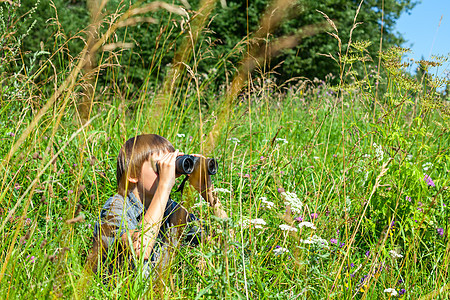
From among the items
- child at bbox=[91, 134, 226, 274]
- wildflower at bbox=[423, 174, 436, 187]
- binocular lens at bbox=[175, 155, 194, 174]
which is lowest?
child at bbox=[91, 134, 226, 274]

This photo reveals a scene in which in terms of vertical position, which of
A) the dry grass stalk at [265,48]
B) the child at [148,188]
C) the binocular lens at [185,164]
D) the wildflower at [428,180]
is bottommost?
the child at [148,188]

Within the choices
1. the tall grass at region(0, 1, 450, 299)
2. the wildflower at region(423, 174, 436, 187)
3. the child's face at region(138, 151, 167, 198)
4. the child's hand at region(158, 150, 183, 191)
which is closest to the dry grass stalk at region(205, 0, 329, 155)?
the tall grass at region(0, 1, 450, 299)

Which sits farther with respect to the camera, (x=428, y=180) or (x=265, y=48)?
(x=265, y=48)

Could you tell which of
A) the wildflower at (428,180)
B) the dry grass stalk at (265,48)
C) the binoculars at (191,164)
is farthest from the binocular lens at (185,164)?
the wildflower at (428,180)

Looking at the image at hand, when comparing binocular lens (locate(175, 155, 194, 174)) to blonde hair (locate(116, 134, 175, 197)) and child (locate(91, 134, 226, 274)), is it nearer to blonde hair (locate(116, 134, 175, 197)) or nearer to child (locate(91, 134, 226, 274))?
child (locate(91, 134, 226, 274))

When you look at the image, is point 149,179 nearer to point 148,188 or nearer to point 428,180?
point 148,188

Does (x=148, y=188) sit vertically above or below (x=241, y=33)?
below

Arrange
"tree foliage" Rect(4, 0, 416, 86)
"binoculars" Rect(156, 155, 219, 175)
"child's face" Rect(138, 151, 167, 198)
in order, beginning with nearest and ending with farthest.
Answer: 1. "binoculars" Rect(156, 155, 219, 175)
2. "child's face" Rect(138, 151, 167, 198)
3. "tree foliage" Rect(4, 0, 416, 86)

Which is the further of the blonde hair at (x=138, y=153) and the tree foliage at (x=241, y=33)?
the tree foliage at (x=241, y=33)

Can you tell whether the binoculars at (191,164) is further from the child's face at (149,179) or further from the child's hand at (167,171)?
the child's face at (149,179)

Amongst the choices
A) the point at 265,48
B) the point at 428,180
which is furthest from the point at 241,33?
the point at 428,180

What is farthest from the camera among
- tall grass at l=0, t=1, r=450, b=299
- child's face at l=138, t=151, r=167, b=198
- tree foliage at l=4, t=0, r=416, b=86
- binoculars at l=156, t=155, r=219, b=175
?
tree foliage at l=4, t=0, r=416, b=86

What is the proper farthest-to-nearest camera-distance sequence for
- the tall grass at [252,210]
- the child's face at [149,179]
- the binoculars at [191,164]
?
the child's face at [149,179] → the binoculars at [191,164] → the tall grass at [252,210]

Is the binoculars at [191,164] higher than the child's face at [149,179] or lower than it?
higher
